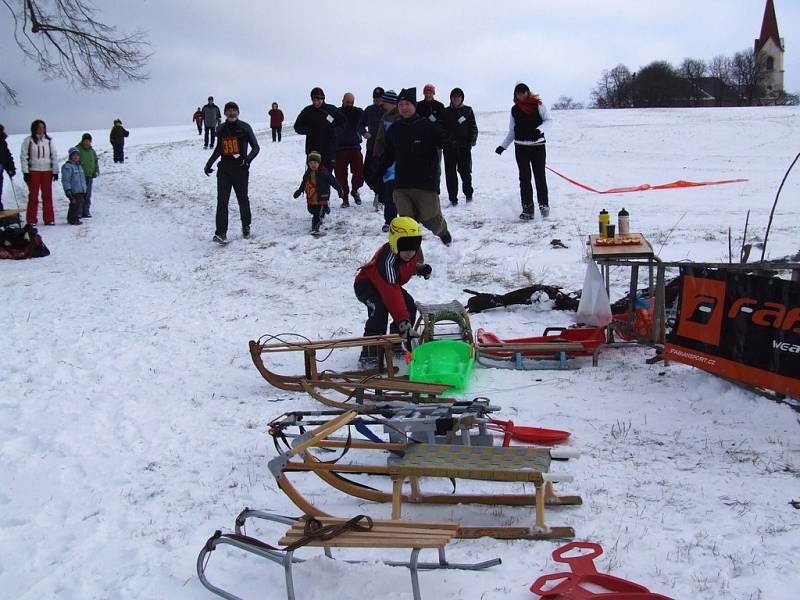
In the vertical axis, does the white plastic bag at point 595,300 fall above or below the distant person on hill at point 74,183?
below

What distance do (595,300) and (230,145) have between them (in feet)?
22.4

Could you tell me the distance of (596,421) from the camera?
539cm

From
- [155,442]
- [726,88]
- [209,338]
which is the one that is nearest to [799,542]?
[155,442]

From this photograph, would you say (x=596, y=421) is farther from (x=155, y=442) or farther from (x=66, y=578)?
(x=66, y=578)

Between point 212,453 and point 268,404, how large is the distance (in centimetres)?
94

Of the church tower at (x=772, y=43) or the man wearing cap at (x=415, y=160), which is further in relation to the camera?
the church tower at (x=772, y=43)

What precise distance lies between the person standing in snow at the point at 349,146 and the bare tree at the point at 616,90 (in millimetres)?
55048

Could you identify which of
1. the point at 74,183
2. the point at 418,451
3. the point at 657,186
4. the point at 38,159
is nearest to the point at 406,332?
the point at 418,451

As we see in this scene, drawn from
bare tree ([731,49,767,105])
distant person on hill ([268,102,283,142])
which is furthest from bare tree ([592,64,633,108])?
distant person on hill ([268,102,283,142])

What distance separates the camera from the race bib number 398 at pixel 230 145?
1162cm

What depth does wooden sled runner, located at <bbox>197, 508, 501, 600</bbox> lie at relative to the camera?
3.17 meters

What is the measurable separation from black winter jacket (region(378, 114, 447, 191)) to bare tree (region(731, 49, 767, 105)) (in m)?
61.3

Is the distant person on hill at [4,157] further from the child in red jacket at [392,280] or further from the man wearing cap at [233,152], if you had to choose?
the child in red jacket at [392,280]

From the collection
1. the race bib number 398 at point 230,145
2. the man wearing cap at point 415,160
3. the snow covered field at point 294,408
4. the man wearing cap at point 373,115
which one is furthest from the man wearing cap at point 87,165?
the man wearing cap at point 415,160
